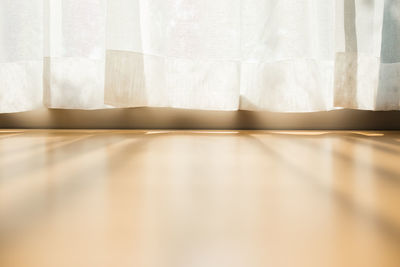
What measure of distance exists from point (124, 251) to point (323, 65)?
2.98ft

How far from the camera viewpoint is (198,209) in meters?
0.28

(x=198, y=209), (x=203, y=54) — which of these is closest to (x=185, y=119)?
(x=203, y=54)

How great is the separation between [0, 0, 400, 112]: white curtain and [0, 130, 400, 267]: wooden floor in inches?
14.0

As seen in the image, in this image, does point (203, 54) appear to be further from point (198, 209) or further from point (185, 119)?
point (198, 209)

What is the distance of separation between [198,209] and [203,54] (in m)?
0.72

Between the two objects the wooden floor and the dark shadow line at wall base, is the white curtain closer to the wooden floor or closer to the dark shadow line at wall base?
the dark shadow line at wall base

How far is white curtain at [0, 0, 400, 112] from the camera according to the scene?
932 mm

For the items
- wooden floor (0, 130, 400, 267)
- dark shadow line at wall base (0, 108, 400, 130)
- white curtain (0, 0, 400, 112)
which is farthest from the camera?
dark shadow line at wall base (0, 108, 400, 130)

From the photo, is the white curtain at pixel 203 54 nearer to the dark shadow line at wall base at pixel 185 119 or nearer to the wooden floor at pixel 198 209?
the dark shadow line at wall base at pixel 185 119

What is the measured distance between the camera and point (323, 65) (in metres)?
0.95

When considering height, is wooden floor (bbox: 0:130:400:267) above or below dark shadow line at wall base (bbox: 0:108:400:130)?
below

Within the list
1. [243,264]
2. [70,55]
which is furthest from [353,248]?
[70,55]

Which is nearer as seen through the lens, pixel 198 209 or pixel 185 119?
pixel 198 209

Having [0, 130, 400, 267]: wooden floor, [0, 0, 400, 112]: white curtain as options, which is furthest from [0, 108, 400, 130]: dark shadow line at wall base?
[0, 130, 400, 267]: wooden floor
